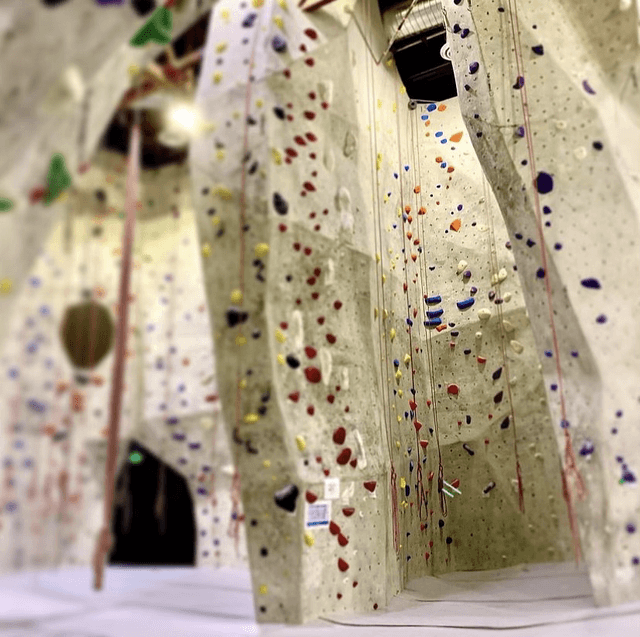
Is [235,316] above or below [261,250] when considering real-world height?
below

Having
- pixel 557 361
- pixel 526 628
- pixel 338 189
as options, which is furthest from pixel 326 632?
pixel 338 189

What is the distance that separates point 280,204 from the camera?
A: 173 cm

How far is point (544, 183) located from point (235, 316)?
907mm

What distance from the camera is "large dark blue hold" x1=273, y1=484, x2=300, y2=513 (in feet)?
5.44

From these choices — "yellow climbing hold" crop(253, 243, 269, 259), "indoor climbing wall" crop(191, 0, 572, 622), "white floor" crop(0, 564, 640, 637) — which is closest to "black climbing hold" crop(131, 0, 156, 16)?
"white floor" crop(0, 564, 640, 637)

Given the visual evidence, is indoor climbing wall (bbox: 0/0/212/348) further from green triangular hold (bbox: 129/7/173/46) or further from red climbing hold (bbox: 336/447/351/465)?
red climbing hold (bbox: 336/447/351/465)

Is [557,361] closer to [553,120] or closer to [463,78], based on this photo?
[553,120]

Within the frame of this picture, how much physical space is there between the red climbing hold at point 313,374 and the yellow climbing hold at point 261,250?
1.21ft

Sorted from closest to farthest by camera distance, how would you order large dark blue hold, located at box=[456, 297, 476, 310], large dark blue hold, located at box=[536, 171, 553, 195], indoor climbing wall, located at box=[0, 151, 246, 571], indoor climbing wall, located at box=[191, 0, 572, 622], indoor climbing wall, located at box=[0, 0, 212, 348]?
indoor climbing wall, located at box=[0, 0, 212, 348], indoor climbing wall, located at box=[0, 151, 246, 571], large dark blue hold, located at box=[536, 171, 553, 195], indoor climbing wall, located at box=[191, 0, 572, 622], large dark blue hold, located at box=[456, 297, 476, 310]

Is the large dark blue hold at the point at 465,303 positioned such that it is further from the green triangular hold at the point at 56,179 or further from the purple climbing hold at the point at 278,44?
the green triangular hold at the point at 56,179

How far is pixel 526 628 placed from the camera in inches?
56.0

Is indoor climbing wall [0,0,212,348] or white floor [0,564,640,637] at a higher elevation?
indoor climbing wall [0,0,212,348]

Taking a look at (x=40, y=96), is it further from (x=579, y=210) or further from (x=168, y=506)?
(x=168, y=506)

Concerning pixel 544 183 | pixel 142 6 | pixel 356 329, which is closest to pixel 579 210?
pixel 544 183
